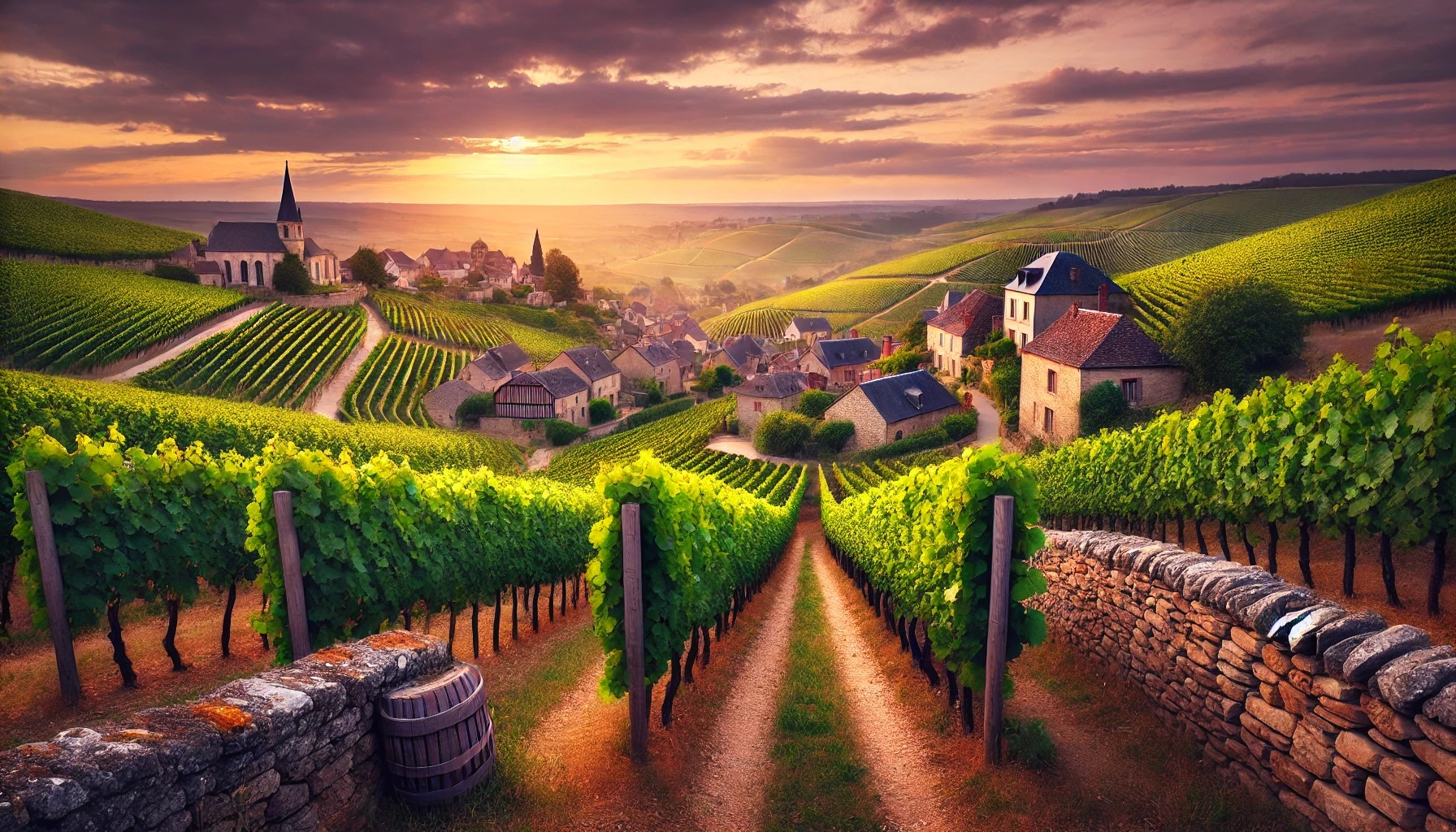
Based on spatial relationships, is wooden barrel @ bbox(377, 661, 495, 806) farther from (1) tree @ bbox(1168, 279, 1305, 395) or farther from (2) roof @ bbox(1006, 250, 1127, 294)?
(2) roof @ bbox(1006, 250, 1127, 294)

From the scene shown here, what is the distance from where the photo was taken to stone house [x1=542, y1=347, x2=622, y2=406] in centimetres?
6550

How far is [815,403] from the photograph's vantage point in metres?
53.9

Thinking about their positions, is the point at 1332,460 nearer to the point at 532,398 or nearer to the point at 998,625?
the point at 998,625

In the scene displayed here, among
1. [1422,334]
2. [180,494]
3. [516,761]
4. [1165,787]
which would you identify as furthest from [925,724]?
[1422,334]

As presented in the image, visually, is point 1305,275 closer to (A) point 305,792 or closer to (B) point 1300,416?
(B) point 1300,416

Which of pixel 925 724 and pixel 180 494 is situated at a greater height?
pixel 180 494

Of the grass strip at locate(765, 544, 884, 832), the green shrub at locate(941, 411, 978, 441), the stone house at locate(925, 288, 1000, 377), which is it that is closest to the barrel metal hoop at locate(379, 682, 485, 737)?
the grass strip at locate(765, 544, 884, 832)

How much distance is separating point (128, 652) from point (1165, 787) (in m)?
11.6

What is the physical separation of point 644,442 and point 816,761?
4641 cm

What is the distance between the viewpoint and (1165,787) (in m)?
6.33

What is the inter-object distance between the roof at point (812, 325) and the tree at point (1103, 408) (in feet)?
212

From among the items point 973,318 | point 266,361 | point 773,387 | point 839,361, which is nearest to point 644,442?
point 773,387

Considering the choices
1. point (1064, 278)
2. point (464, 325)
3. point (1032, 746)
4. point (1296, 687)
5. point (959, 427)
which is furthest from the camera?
point (464, 325)

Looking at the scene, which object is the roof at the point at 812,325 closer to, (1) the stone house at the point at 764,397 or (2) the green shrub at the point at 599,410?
(2) the green shrub at the point at 599,410
